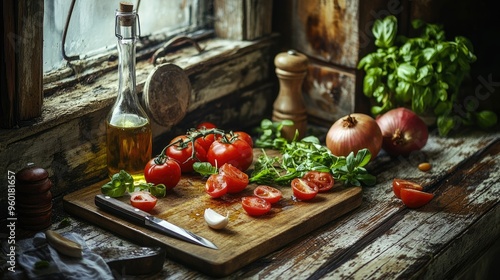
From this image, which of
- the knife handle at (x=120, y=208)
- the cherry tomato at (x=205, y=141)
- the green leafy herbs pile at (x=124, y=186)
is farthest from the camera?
the cherry tomato at (x=205, y=141)

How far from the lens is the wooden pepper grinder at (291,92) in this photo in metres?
2.19

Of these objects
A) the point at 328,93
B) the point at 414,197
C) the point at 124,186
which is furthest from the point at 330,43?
the point at 124,186

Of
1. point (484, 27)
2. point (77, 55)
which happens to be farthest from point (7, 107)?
point (484, 27)

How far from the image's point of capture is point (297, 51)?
2.44 m

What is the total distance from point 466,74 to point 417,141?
0.35 m

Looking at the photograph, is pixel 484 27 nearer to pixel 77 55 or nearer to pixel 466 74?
pixel 466 74

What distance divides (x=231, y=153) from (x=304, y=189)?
22 cm

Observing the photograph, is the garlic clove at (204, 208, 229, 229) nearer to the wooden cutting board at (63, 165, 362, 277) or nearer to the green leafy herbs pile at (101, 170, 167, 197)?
the wooden cutting board at (63, 165, 362, 277)

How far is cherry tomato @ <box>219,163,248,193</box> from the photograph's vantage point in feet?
6.07

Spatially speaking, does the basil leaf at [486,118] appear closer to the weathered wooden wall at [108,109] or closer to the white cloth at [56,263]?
the weathered wooden wall at [108,109]

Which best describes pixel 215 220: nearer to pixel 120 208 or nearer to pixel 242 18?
pixel 120 208

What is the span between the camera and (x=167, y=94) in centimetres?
203

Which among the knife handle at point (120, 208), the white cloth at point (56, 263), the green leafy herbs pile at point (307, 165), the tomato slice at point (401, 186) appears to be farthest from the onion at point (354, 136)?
the white cloth at point (56, 263)

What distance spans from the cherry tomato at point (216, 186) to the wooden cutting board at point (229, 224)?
22 mm
